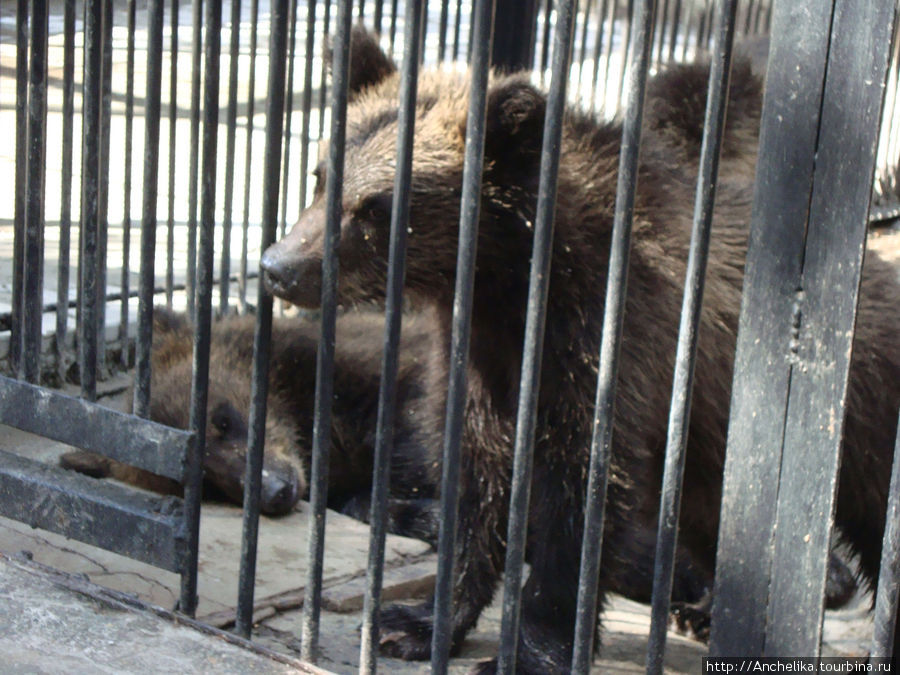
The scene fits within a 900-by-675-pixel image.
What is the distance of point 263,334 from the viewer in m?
2.86

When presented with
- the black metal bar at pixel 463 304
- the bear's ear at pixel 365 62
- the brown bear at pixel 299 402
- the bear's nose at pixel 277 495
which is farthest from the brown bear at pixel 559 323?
the brown bear at pixel 299 402

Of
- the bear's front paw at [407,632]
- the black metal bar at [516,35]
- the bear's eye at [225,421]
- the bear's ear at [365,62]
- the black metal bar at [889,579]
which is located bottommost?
the bear's front paw at [407,632]

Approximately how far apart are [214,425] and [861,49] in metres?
4.18

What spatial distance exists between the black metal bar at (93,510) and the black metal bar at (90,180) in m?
0.27

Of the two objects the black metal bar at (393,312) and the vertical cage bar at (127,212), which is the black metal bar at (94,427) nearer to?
the black metal bar at (393,312)

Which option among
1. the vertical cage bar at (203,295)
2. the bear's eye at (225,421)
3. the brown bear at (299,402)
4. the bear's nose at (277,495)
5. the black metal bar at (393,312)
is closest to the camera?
the black metal bar at (393,312)

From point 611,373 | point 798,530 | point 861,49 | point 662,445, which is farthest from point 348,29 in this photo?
point 662,445

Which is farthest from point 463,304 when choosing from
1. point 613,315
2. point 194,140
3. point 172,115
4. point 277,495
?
point 172,115

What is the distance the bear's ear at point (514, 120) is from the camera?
3.37m

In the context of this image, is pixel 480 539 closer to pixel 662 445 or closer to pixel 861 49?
pixel 662 445

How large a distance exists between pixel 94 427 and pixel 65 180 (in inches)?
77.4

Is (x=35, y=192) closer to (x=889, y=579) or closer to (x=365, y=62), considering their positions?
(x=365, y=62)

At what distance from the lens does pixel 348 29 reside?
2.57 meters

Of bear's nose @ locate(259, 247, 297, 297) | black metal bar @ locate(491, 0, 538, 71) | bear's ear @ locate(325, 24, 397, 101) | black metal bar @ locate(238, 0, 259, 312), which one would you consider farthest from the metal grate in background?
black metal bar @ locate(491, 0, 538, 71)
